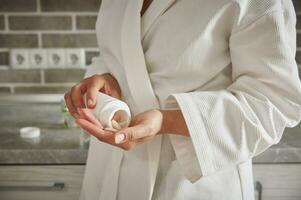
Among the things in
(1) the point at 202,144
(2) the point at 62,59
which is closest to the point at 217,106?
(1) the point at 202,144

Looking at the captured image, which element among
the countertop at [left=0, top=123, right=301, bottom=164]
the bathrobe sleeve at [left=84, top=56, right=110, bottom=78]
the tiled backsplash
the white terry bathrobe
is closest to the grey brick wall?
the tiled backsplash

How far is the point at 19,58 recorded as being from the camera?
1.39m

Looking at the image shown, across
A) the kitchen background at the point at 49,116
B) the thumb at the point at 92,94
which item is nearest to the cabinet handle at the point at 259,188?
the kitchen background at the point at 49,116

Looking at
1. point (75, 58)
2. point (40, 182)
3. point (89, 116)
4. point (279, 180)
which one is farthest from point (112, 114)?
point (75, 58)

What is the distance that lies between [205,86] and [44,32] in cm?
89

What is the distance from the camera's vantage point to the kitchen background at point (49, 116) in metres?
1.04

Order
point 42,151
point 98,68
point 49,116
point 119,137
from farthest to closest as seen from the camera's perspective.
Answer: point 49,116 < point 42,151 < point 98,68 < point 119,137

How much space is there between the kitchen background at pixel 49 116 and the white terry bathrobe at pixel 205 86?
A: 1.09 feet

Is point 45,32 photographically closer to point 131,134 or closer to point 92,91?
Result: point 92,91

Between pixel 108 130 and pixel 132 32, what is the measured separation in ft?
0.71

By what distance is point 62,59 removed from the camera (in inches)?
55.0

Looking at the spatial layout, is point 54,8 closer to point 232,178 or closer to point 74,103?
point 74,103

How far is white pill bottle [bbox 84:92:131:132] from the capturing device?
61 cm

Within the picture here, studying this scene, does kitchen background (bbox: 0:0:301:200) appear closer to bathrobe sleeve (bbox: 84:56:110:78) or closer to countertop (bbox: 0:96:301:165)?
countertop (bbox: 0:96:301:165)
